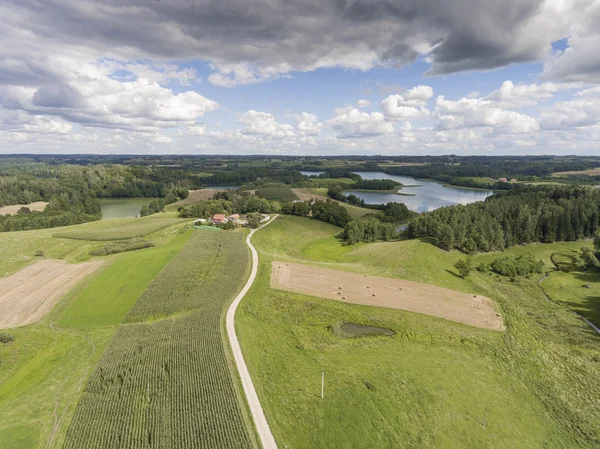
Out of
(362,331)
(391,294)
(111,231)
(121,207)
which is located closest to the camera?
(362,331)

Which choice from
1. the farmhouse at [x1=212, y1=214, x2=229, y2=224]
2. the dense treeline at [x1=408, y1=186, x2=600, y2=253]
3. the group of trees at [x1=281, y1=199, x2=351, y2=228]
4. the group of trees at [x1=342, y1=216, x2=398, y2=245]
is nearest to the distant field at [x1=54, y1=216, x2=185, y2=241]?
the farmhouse at [x1=212, y1=214, x2=229, y2=224]

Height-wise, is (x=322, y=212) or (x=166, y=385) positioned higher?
(x=166, y=385)

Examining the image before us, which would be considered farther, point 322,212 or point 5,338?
point 322,212

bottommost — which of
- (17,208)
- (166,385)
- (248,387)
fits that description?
(17,208)

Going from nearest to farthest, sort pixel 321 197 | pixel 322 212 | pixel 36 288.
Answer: pixel 36 288 < pixel 322 212 < pixel 321 197

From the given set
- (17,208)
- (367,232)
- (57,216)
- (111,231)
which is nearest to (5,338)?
(111,231)

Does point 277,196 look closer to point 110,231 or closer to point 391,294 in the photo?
point 110,231

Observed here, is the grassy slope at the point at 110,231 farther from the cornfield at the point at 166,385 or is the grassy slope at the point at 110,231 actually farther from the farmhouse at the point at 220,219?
the cornfield at the point at 166,385

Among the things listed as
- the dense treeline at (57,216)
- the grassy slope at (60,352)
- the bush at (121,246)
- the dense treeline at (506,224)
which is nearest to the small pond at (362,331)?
the grassy slope at (60,352)
